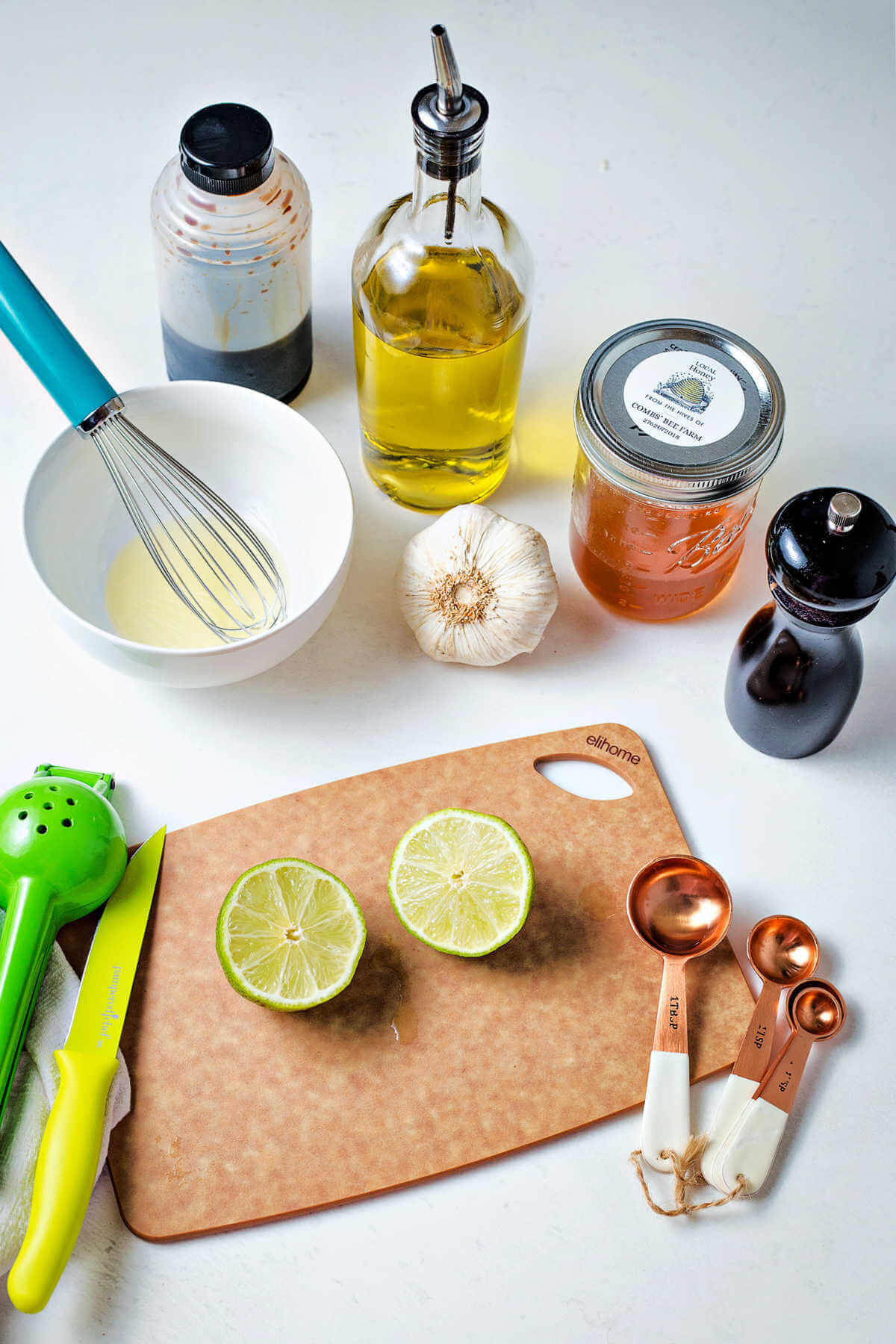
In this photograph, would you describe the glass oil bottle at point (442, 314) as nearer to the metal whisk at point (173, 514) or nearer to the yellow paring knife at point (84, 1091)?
the metal whisk at point (173, 514)

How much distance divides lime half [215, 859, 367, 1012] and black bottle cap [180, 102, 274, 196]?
46 centimetres

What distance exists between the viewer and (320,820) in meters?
0.89

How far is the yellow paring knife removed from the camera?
0.71 meters

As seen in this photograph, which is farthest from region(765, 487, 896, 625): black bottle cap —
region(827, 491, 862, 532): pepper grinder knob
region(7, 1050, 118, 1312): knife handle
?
region(7, 1050, 118, 1312): knife handle

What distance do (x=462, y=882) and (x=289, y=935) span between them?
4.6 inches

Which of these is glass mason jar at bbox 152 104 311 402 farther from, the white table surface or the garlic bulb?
the garlic bulb

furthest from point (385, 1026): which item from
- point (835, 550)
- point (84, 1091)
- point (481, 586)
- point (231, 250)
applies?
point (231, 250)

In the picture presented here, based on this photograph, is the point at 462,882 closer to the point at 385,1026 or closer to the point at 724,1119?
the point at 385,1026

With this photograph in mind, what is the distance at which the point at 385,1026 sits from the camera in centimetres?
82

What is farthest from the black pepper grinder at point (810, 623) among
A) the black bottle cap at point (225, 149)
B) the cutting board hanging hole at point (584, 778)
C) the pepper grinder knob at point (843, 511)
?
the black bottle cap at point (225, 149)

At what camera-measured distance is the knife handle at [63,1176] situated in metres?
0.71

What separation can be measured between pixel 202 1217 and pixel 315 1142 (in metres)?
0.08

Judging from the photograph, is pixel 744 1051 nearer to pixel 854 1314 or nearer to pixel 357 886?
pixel 854 1314

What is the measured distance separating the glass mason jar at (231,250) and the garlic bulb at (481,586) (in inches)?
8.3
